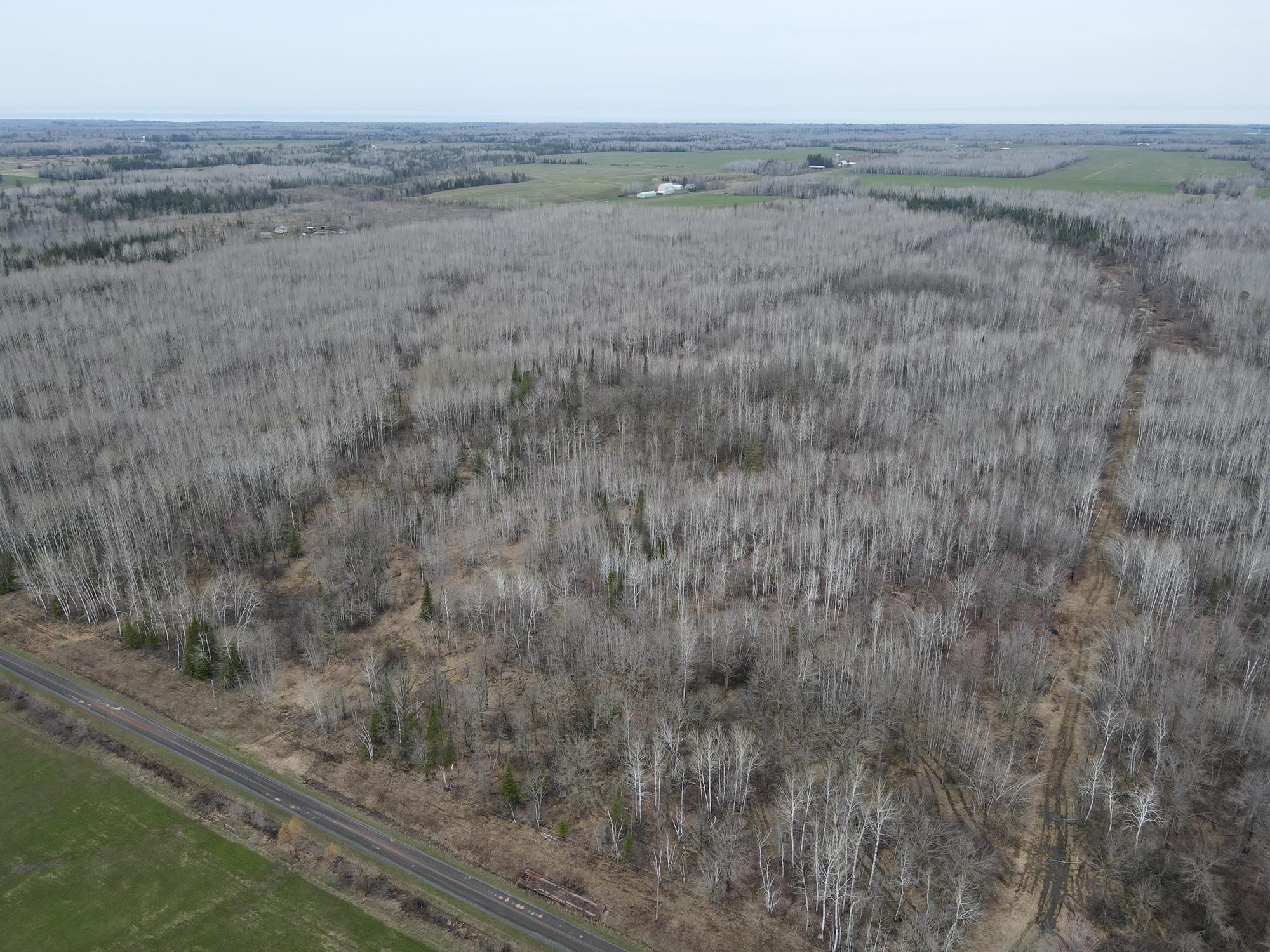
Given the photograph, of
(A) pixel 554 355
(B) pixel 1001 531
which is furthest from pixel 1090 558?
(A) pixel 554 355

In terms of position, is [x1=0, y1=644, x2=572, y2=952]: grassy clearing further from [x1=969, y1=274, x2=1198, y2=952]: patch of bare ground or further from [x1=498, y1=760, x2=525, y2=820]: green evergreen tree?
[x1=969, y1=274, x2=1198, y2=952]: patch of bare ground

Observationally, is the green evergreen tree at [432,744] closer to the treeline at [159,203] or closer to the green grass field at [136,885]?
the green grass field at [136,885]

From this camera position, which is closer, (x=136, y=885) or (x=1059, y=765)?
(x=136, y=885)

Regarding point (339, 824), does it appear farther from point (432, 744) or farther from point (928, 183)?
point (928, 183)

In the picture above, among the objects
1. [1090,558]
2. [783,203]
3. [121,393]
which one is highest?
[783,203]

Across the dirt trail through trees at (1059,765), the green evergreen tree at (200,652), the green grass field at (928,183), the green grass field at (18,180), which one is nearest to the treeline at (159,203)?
the green grass field at (18,180)

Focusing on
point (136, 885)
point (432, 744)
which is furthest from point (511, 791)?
point (136, 885)

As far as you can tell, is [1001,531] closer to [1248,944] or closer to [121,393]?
[1248,944]
